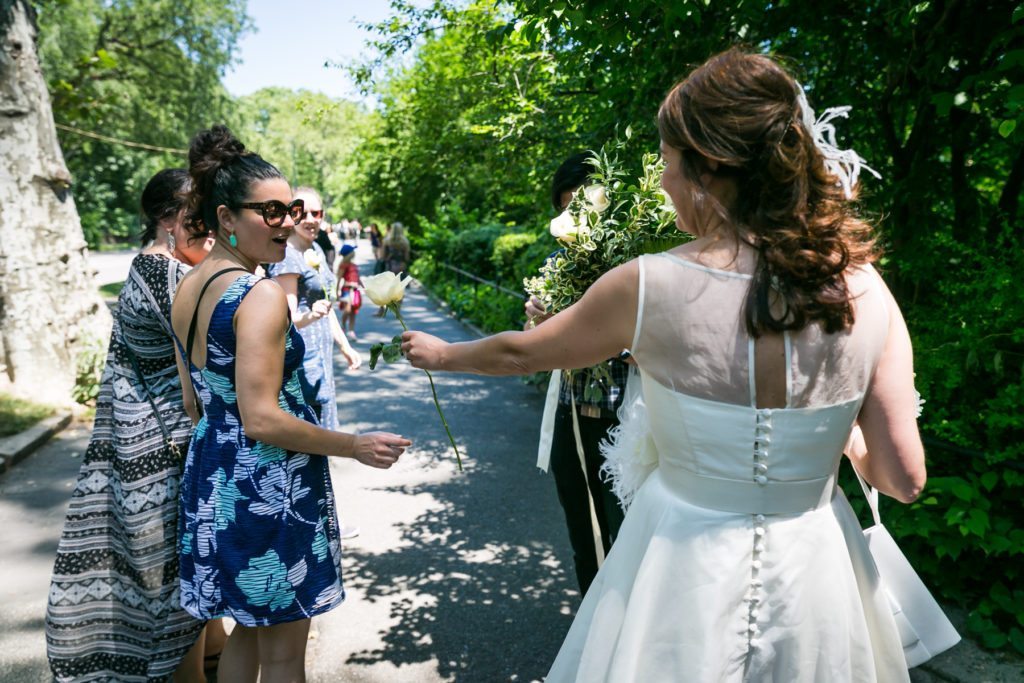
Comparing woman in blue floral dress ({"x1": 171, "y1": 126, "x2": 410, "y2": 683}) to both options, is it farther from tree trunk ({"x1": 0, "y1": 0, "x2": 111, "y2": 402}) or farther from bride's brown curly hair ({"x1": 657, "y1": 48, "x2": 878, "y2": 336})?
tree trunk ({"x1": 0, "y1": 0, "x2": 111, "y2": 402})

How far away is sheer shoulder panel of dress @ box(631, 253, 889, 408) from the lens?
59.7 inches

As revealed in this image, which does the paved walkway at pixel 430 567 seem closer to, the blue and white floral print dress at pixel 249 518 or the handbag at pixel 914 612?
the blue and white floral print dress at pixel 249 518

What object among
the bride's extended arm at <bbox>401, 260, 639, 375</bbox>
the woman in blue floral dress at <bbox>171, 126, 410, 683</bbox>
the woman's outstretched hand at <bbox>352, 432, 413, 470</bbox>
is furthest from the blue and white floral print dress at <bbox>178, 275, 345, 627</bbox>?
the bride's extended arm at <bbox>401, 260, 639, 375</bbox>

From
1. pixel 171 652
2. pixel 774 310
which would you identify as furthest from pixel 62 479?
pixel 774 310

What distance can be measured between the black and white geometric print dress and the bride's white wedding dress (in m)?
1.76

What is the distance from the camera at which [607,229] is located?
2551mm

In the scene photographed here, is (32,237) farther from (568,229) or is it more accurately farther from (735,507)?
(735,507)

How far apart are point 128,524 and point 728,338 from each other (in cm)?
226

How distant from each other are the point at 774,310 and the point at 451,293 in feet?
47.7

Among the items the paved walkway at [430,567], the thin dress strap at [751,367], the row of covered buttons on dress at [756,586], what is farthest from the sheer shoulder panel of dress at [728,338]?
the paved walkway at [430,567]

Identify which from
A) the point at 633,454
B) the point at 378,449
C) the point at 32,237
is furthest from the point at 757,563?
the point at 32,237

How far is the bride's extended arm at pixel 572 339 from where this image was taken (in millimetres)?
1567

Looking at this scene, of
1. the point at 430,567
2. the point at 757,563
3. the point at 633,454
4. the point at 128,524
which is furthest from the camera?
the point at 430,567

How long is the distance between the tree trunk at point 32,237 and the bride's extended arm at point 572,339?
23.9ft
